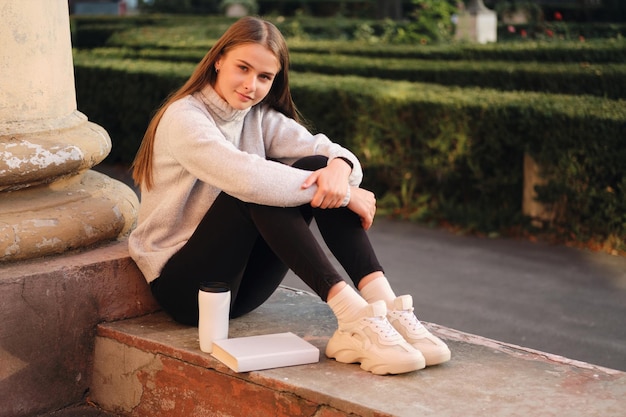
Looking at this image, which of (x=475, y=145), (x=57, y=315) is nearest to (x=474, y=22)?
(x=475, y=145)

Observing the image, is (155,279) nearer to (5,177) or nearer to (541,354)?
(5,177)

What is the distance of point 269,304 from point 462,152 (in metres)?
3.50

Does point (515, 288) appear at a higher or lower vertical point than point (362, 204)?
lower

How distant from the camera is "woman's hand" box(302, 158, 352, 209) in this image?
2.78 meters

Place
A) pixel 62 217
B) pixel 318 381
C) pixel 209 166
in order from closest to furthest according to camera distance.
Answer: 1. pixel 318 381
2. pixel 209 166
3. pixel 62 217

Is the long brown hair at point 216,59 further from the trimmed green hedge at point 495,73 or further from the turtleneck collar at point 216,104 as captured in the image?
the trimmed green hedge at point 495,73

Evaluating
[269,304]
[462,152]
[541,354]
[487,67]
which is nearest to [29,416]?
[269,304]

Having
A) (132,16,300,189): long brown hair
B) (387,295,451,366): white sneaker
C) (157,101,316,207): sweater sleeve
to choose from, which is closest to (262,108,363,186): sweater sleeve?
(132,16,300,189): long brown hair

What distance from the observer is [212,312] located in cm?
277

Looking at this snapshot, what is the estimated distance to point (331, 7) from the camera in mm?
28719

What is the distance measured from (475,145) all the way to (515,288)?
163 cm

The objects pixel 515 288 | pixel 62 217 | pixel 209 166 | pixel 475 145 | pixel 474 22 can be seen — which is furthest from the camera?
pixel 474 22

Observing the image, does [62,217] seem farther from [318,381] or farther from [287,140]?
[318,381]

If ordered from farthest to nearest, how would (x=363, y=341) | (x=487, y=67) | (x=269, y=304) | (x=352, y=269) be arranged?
(x=487, y=67)
(x=269, y=304)
(x=352, y=269)
(x=363, y=341)
